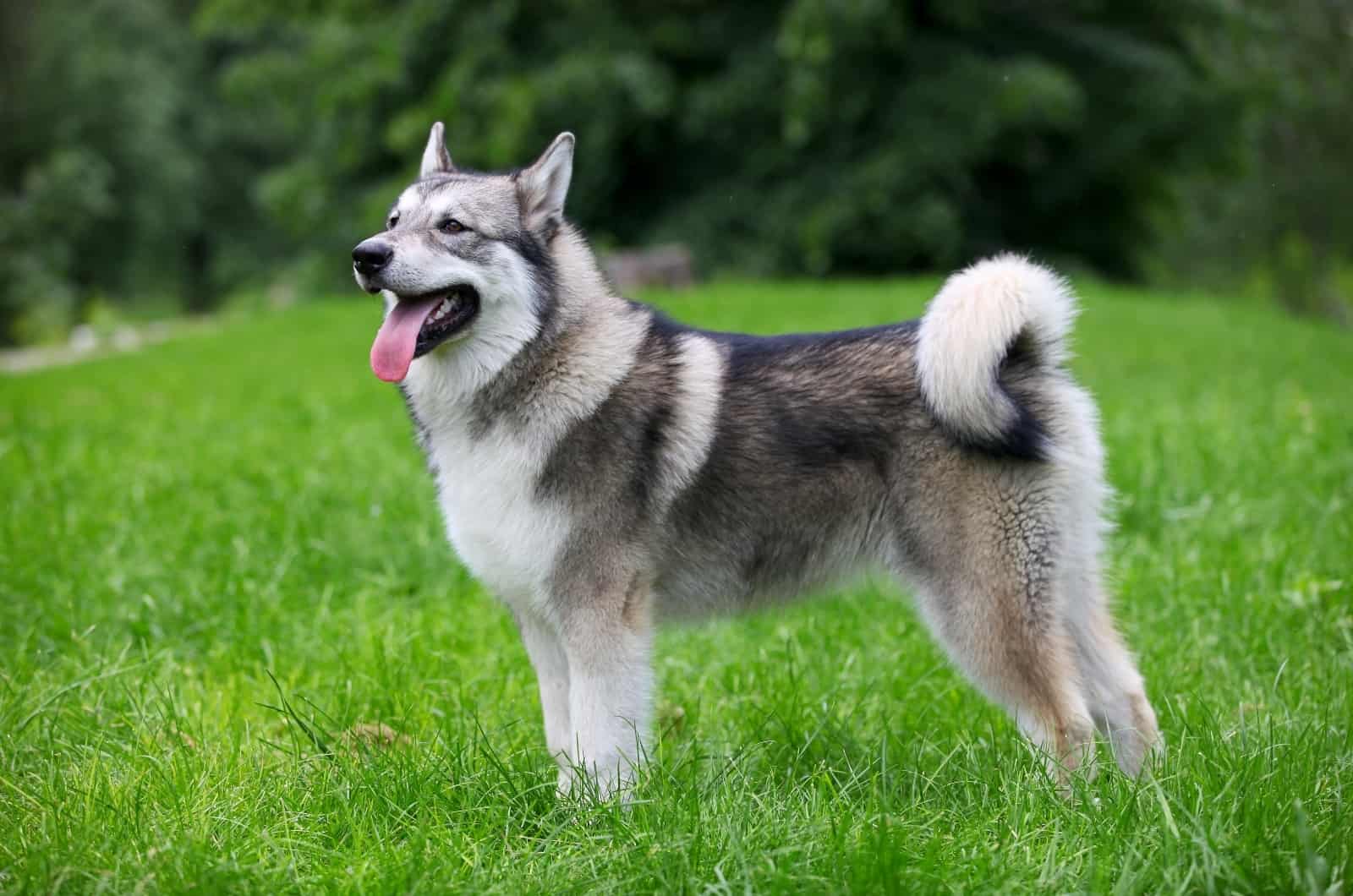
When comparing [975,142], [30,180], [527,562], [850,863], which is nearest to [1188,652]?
[850,863]

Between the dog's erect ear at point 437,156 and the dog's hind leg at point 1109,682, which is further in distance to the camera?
the dog's erect ear at point 437,156

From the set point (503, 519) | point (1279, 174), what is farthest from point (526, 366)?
point (1279, 174)

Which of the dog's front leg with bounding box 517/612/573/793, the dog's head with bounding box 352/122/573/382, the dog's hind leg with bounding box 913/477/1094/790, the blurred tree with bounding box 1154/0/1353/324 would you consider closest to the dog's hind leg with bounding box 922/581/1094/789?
the dog's hind leg with bounding box 913/477/1094/790

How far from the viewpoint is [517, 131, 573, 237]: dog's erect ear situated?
3.32 m

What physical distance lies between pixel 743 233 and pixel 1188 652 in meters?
16.0

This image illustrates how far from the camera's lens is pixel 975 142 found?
17.6 meters

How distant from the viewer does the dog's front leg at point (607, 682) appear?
3.01m

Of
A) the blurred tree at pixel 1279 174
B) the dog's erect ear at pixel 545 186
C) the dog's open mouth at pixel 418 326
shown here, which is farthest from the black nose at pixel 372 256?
the blurred tree at pixel 1279 174

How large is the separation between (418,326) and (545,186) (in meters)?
0.59

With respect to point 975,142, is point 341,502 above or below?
below

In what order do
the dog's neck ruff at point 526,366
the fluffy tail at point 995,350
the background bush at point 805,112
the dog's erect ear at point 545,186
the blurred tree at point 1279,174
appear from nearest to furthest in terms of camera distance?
the fluffy tail at point 995,350 → the dog's neck ruff at point 526,366 → the dog's erect ear at point 545,186 → the background bush at point 805,112 → the blurred tree at point 1279,174

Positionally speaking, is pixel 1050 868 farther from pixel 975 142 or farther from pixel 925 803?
pixel 975 142

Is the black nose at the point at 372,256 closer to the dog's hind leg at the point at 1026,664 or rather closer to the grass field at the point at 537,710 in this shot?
the grass field at the point at 537,710

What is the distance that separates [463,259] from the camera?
10.3 ft
